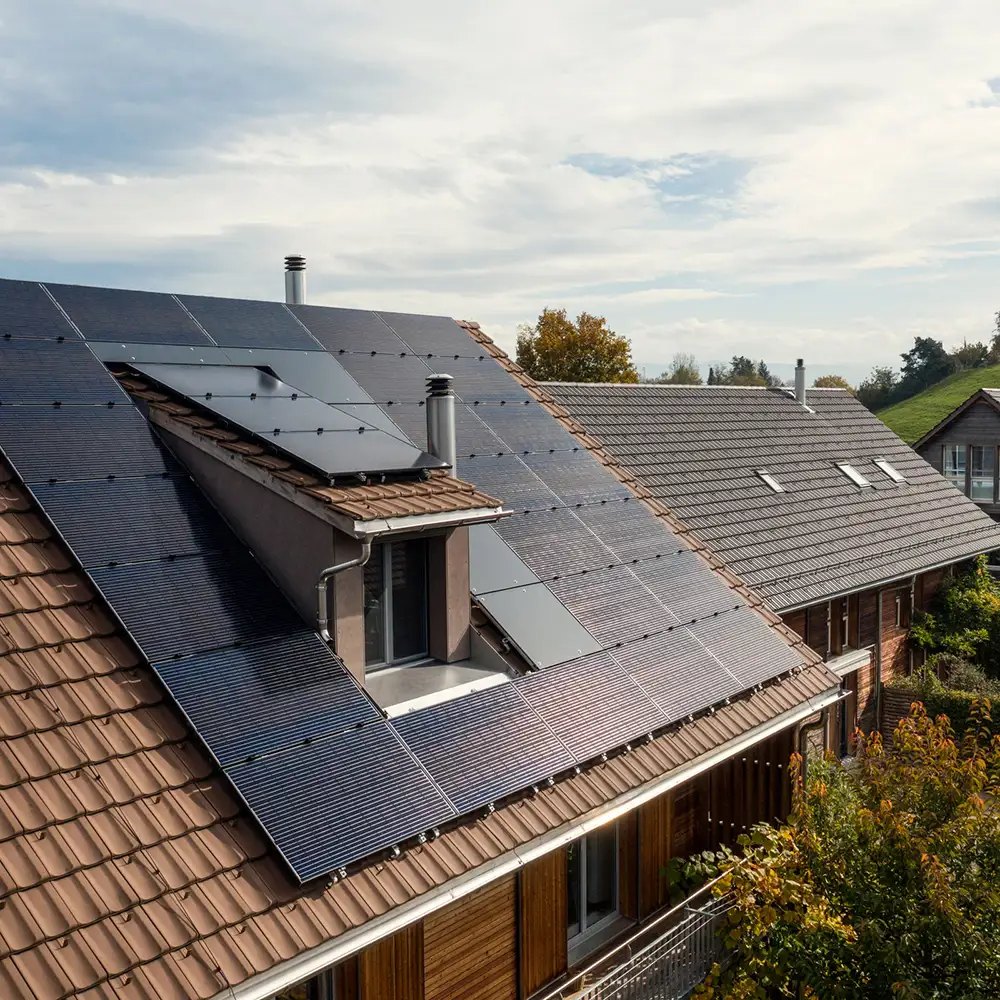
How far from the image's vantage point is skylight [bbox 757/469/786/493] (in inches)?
785

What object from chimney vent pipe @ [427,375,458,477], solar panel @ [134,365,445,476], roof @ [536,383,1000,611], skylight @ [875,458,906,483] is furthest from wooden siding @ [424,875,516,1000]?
skylight @ [875,458,906,483]

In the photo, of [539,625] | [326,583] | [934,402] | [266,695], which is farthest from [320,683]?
[934,402]

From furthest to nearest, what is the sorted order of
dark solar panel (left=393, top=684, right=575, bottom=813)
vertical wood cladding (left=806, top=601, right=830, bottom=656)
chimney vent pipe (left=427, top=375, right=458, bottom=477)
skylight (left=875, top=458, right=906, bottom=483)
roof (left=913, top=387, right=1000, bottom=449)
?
roof (left=913, top=387, right=1000, bottom=449) < skylight (left=875, top=458, right=906, bottom=483) < vertical wood cladding (left=806, top=601, right=830, bottom=656) < chimney vent pipe (left=427, top=375, right=458, bottom=477) < dark solar panel (left=393, top=684, right=575, bottom=813)

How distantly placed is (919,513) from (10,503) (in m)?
19.9

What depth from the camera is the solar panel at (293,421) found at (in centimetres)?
820

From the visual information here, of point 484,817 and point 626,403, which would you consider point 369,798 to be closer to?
point 484,817

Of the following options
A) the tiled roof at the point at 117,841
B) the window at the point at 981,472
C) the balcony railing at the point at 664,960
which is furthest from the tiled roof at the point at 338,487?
the window at the point at 981,472

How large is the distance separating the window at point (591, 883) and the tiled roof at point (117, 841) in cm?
232

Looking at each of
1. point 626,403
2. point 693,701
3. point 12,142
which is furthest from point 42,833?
point 626,403

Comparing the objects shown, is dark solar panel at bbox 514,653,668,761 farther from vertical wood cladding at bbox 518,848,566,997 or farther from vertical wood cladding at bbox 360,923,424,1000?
vertical wood cladding at bbox 360,923,424,1000

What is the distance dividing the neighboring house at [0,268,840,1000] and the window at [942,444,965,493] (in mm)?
24923

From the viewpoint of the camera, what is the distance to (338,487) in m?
7.78

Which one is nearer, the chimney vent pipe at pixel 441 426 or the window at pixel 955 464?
the chimney vent pipe at pixel 441 426

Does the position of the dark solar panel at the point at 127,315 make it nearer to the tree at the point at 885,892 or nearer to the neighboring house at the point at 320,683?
the neighboring house at the point at 320,683
